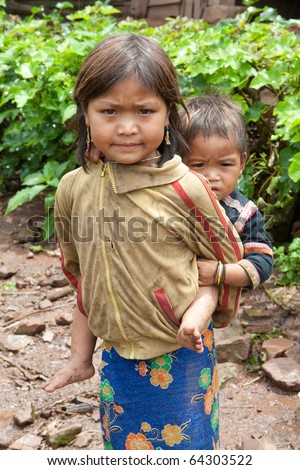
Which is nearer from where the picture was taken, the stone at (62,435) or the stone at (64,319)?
the stone at (62,435)

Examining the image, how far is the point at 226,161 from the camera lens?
2.06 metres

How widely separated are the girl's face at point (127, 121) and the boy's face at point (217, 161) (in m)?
0.28

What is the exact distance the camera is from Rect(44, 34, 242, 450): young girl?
173cm

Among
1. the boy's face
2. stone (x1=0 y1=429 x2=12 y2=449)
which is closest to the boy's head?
the boy's face

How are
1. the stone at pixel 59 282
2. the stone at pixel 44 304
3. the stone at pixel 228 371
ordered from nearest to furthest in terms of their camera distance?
the stone at pixel 228 371, the stone at pixel 44 304, the stone at pixel 59 282

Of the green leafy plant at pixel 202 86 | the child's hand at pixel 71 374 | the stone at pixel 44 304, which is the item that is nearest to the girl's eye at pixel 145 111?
the child's hand at pixel 71 374

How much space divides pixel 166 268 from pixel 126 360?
12.4 inches

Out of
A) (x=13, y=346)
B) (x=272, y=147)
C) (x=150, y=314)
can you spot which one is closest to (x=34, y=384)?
(x=13, y=346)

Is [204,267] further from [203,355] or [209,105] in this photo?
[209,105]

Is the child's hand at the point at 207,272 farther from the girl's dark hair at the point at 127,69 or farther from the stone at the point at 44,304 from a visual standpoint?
the stone at the point at 44,304

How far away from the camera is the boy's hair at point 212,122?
2023 millimetres

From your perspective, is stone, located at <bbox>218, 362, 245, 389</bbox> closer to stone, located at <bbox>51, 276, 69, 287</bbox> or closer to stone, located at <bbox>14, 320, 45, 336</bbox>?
stone, located at <bbox>14, 320, 45, 336</bbox>

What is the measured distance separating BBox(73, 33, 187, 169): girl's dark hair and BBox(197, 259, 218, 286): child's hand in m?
0.32

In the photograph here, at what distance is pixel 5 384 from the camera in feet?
11.4
